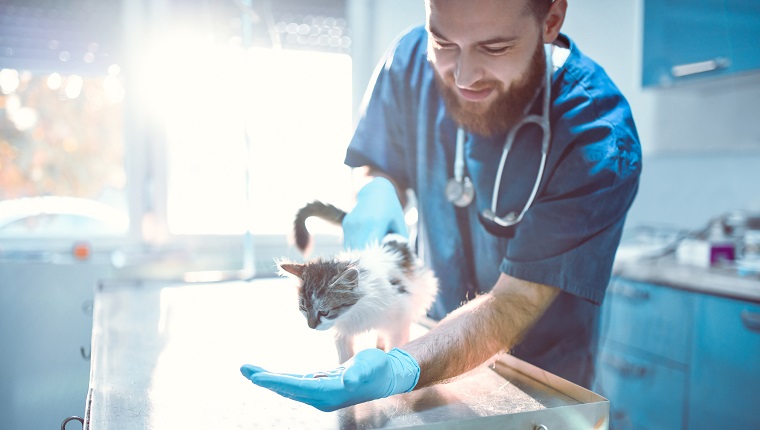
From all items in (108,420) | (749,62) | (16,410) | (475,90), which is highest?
(749,62)

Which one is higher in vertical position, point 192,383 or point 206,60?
point 206,60

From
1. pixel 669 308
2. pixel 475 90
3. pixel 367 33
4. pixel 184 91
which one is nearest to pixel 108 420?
pixel 475 90

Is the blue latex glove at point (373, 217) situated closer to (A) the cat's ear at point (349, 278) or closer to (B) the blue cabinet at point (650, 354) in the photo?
(A) the cat's ear at point (349, 278)

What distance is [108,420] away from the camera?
21.2 inches

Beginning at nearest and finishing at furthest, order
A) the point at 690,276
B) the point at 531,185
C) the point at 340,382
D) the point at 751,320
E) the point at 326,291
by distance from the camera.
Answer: the point at 340,382 < the point at 326,291 < the point at 531,185 < the point at 751,320 < the point at 690,276

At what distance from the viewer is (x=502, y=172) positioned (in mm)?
772

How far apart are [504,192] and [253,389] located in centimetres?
41

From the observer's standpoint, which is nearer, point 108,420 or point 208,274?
point 108,420

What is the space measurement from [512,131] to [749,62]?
1.16 metres

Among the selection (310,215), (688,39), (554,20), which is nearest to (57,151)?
(310,215)

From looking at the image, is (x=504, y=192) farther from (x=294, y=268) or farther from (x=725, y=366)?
(x=725, y=366)

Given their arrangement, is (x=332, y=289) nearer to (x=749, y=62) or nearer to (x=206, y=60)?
(x=206, y=60)

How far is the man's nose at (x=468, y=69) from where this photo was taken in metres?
0.67

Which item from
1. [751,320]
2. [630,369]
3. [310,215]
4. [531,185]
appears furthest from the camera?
[630,369]
